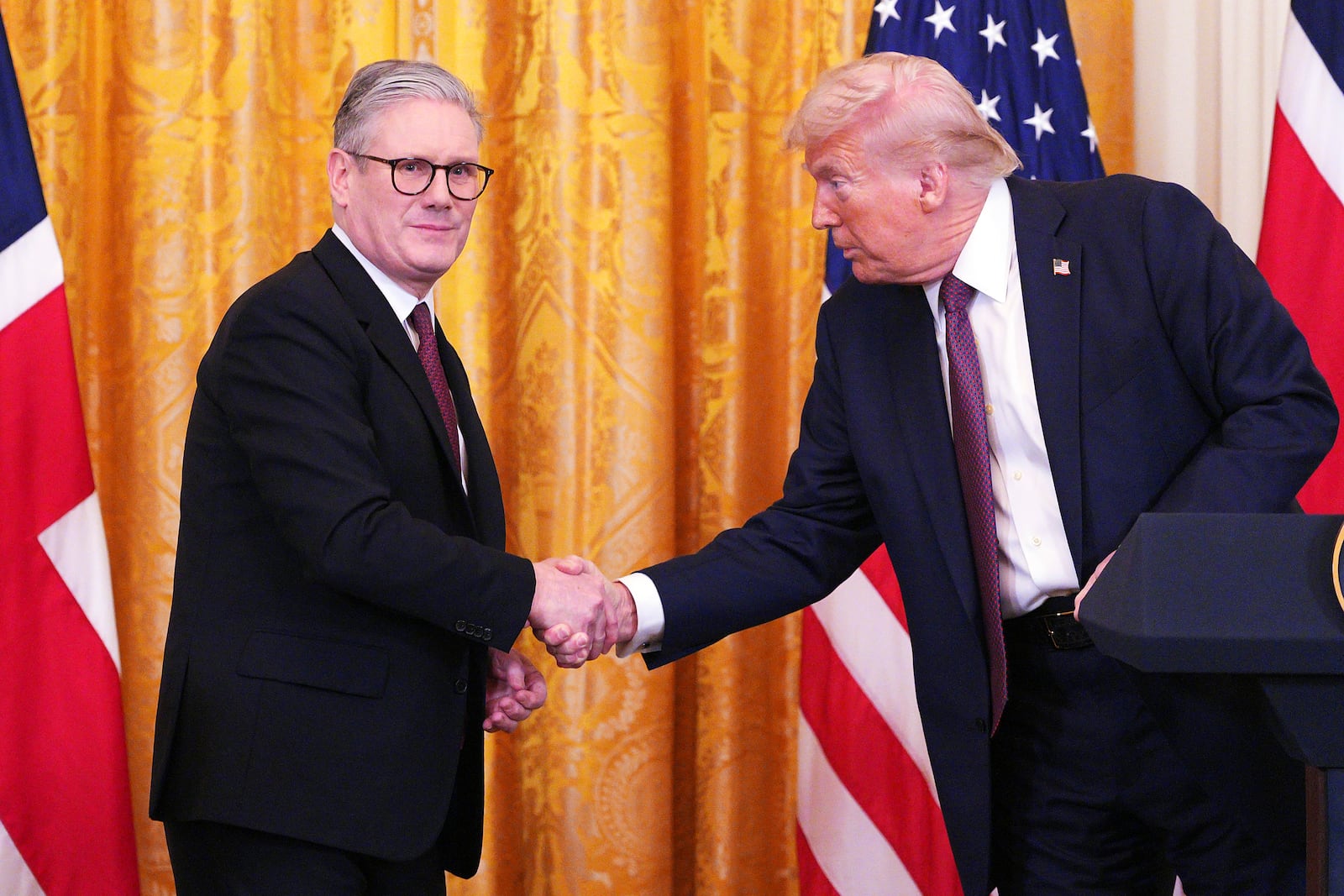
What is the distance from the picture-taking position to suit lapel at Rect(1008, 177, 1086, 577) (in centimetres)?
203

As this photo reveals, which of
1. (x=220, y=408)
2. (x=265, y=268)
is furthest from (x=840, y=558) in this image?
(x=265, y=268)

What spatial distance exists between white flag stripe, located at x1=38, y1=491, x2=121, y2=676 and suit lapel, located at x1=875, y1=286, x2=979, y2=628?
5.83 ft

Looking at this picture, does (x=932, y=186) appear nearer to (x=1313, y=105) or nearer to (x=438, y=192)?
(x=438, y=192)

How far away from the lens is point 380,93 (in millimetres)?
2145

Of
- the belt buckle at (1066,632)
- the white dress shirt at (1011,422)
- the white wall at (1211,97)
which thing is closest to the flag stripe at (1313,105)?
the white wall at (1211,97)

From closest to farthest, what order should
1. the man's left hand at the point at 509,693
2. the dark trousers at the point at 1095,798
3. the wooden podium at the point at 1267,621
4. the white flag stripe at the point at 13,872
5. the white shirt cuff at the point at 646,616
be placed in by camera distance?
the wooden podium at the point at 1267,621 < the dark trousers at the point at 1095,798 < the man's left hand at the point at 509,693 < the white shirt cuff at the point at 646,616 < the white flag stripe at the point at 13,872

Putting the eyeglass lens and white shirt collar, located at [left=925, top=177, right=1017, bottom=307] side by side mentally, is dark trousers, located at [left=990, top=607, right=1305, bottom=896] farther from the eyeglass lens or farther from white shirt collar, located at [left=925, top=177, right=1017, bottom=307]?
the eyeglass lens

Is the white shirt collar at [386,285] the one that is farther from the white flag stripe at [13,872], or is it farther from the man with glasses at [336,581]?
the white flag stripe at [13,872]

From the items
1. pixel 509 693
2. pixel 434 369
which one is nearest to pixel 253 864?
pixel 509 693

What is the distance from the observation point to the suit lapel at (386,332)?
6.70 ft

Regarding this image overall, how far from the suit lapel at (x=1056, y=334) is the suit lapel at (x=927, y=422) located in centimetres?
17

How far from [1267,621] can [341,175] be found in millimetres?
1688

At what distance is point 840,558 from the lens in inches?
101

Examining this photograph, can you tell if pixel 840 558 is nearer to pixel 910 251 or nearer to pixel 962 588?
pixel 962 588
